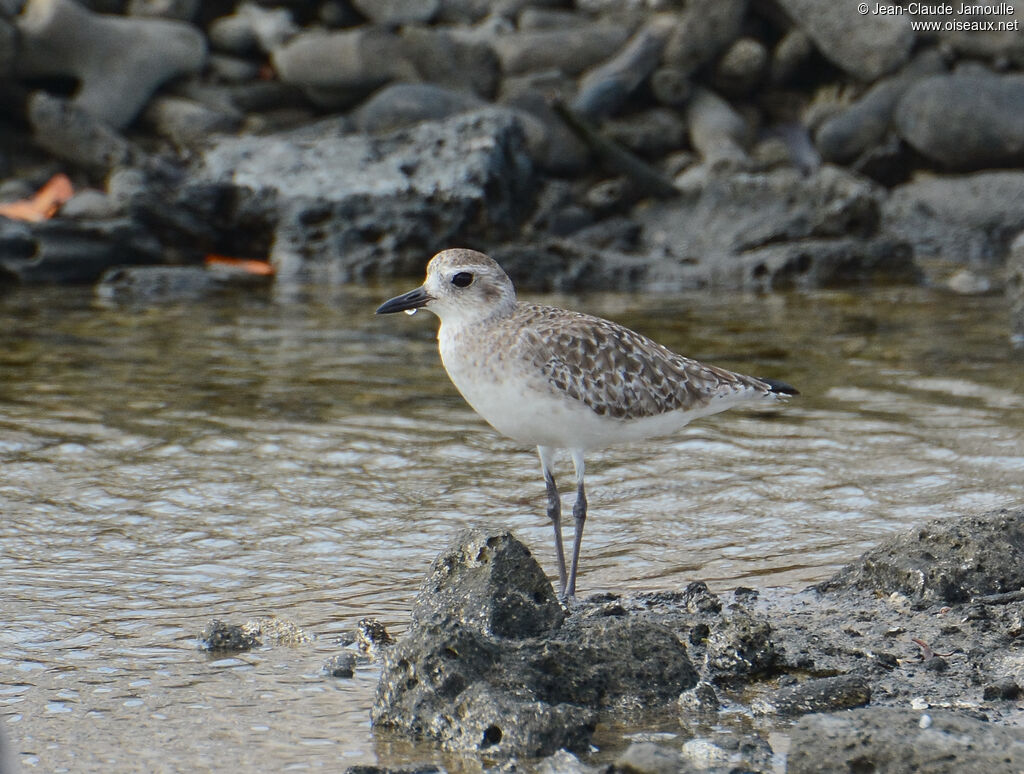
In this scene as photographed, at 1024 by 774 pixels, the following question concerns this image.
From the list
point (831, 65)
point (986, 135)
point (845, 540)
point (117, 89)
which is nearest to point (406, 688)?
point (845, 540)

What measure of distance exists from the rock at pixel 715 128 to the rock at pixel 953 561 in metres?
13.5

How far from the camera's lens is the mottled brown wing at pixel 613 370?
5875 millimetres

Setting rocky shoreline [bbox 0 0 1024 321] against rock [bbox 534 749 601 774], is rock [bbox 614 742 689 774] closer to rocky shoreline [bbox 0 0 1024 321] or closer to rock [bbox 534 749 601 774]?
rock [bbox 534 749 601 774]

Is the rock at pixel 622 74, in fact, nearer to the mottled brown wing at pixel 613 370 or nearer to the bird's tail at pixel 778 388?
the bird's tail at pixel 778 388

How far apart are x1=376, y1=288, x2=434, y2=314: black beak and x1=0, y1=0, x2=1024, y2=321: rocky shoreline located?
849 centimetres

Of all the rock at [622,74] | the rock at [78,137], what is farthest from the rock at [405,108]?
the rock at [78,137]

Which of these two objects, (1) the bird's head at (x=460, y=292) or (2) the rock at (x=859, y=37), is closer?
(1) the bird's head at (x=460, y=292)

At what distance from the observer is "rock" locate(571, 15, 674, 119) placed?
62.5ft

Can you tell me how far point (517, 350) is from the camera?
5.81 m

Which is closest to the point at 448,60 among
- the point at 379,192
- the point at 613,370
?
the point at 379,192

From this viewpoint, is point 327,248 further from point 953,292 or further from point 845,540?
point 845,540

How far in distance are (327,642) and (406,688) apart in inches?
36.6

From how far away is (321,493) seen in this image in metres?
7.53

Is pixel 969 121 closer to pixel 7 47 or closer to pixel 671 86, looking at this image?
pixel 671 86
